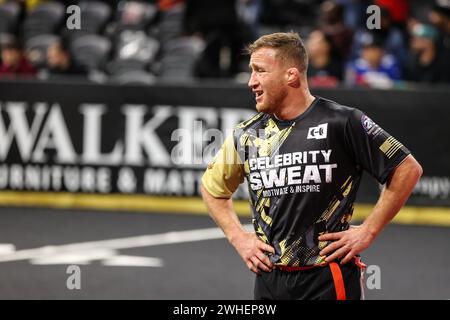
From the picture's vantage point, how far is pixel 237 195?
13562 millimetres

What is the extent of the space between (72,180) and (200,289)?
476 centimetres

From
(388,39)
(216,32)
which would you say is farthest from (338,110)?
(216,32)

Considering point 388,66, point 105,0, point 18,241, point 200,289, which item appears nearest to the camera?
point 200,289

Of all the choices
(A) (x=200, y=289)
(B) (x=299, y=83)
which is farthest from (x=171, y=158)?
(B) (x=299, y=83)

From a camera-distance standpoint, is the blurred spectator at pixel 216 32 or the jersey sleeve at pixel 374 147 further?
the blurred spectator at pixel 216 32

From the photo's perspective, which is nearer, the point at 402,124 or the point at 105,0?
the point at 402,124

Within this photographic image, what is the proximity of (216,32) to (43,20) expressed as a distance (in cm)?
432

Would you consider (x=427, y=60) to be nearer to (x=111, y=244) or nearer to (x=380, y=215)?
(x=111, y=244)

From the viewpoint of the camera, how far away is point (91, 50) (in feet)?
54.9

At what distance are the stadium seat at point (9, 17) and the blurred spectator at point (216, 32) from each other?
3.90 metres

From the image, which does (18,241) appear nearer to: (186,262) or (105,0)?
(186,262)

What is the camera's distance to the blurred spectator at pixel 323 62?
13.8 m

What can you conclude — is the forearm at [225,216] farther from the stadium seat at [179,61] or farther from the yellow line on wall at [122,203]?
A: the stadium seat at [179,61]

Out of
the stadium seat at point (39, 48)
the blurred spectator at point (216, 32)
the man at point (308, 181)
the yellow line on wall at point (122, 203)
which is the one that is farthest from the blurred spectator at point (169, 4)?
the man at point (308, 181)
